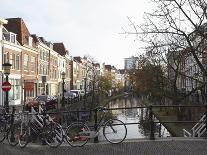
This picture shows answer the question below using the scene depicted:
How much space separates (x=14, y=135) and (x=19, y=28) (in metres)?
43.2

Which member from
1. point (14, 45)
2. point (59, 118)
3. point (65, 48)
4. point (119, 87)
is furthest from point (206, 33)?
point (119, 87)

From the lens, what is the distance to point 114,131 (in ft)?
37.2

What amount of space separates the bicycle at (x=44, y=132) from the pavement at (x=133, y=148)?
25cm

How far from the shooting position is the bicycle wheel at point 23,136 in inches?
447

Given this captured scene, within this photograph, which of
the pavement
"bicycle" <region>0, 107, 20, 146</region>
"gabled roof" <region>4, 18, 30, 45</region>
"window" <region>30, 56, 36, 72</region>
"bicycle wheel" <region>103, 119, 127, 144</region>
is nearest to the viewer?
the pavement

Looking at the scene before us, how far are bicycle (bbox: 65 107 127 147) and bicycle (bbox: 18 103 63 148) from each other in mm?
306

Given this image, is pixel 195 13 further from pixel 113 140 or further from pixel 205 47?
pixel 113 140

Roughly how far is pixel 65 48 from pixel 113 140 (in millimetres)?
83751

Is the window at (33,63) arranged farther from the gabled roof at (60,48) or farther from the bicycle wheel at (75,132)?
the bicycle wheel at (75,132)

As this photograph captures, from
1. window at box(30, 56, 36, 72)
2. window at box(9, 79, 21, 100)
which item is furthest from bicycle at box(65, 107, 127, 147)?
window at box(30, 56, 36, 72)

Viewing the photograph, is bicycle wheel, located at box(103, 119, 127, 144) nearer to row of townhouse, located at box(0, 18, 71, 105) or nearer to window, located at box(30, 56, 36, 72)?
row of townhouse, located at box(0, 18, 71, 105)

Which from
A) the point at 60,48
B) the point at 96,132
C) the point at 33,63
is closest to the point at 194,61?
the point at 96,132

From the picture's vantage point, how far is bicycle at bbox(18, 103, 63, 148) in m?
11.2

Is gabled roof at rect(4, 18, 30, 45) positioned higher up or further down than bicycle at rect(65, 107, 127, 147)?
higher up
